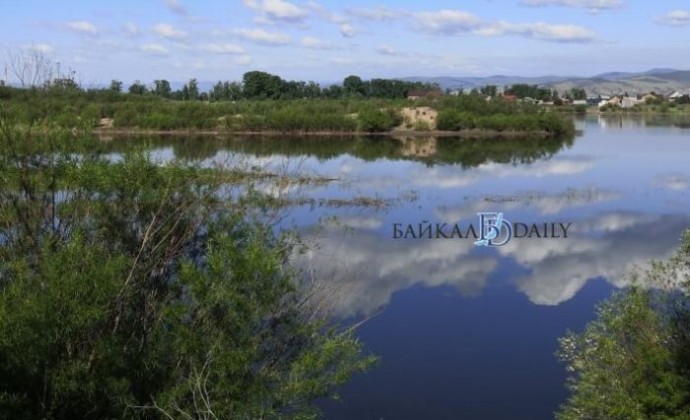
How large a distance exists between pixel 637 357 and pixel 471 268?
10.4m

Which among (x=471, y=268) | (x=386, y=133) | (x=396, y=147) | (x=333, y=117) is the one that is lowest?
(x=471, y=268)

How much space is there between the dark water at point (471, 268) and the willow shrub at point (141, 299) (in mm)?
2710

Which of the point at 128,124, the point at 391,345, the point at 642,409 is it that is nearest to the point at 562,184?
the point at 391,345

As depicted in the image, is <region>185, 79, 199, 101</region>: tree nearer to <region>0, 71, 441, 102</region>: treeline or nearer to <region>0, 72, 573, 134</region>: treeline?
<region>0, 71, 441, 102</region>: treeline

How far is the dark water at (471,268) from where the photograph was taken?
511 inches

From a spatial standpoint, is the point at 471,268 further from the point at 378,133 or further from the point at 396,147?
the point at 378,133

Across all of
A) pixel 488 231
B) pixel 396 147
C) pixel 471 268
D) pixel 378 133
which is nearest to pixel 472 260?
pixel 471 268

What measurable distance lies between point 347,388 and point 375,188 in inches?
802

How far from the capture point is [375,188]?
32.8m

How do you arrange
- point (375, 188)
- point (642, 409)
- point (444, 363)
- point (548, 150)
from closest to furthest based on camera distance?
point (642, 409), point (444, 363), point (375, 188), point (548, 150)

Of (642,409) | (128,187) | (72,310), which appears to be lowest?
(642,409)

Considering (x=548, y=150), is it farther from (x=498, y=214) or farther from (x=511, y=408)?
(x=511, y=408)

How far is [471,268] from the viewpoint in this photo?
65.9 ft

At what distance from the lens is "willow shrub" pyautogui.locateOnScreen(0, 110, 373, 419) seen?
311 inches
